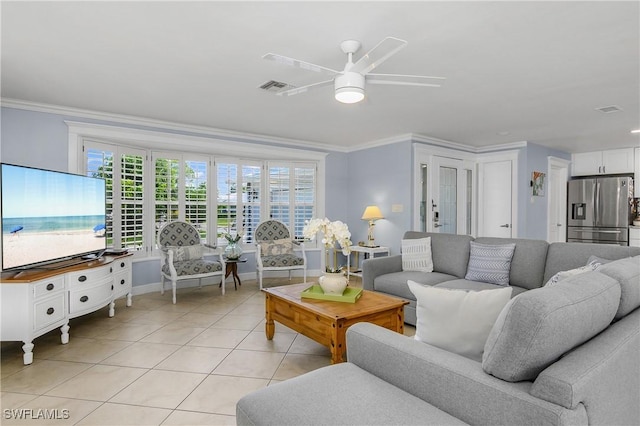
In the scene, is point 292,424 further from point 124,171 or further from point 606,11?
point 124,171

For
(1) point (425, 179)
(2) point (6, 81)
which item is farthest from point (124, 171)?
(1) point (425, 179)

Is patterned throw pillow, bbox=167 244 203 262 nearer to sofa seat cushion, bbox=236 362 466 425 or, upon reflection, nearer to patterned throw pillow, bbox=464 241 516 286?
patterned throw pillow, bbox=464 241 516 286

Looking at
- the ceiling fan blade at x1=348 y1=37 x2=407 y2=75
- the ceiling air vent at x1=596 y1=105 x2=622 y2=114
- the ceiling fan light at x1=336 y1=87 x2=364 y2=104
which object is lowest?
the ceiling fan light at x1=336 y1=87 x2=364 y2=104

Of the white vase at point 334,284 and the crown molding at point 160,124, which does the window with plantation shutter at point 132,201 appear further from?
the white vase at point 334,284

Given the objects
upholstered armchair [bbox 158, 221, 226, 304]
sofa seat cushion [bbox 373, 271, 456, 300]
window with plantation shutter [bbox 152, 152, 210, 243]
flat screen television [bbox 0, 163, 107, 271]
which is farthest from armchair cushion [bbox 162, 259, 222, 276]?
sofa seat cushion [bbox 373, 271, 456, 300]

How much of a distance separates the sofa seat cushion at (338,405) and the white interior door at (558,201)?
6752 millimetres

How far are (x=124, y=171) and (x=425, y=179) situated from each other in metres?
4.47

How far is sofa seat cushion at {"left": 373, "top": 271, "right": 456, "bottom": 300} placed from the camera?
359cm

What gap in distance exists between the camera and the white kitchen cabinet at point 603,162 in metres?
6.50

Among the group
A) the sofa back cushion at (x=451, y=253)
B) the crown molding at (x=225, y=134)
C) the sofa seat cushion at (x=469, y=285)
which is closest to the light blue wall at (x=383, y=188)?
the crown molding at (x=225, y=134)

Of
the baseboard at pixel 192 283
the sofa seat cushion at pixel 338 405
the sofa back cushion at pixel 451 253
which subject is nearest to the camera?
the sofa seat cushion at pixel 338 405

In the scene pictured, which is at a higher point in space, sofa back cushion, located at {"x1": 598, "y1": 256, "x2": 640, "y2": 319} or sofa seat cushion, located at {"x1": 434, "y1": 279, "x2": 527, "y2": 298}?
sofa back cushion, located at {"x1": 598, "y1": 256, "x2": 640, "y2": 319}

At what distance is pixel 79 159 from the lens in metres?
4.31

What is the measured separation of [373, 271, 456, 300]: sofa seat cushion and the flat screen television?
3.12 m
